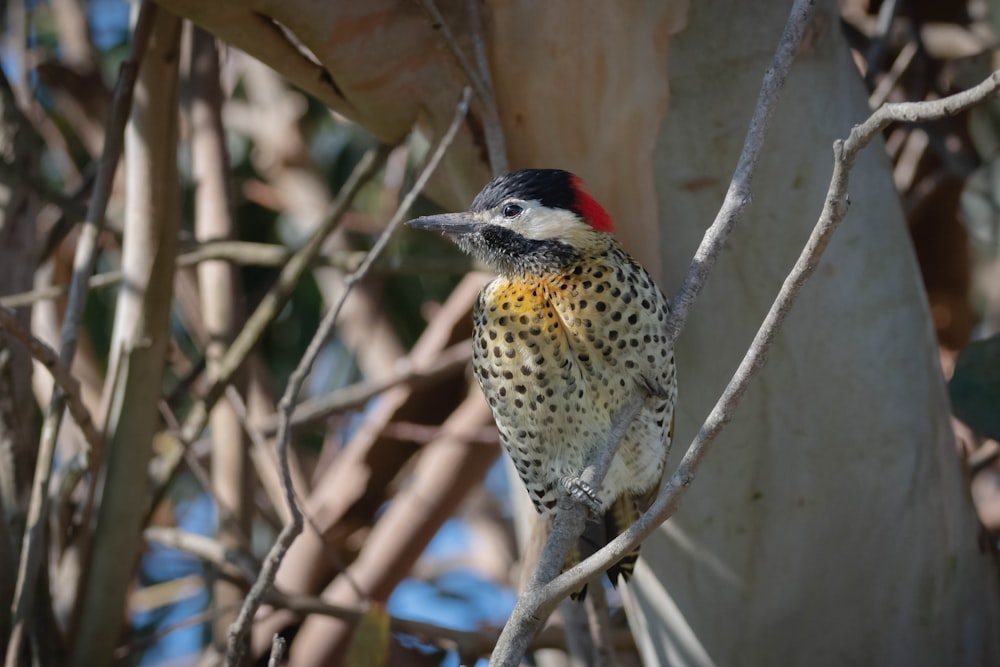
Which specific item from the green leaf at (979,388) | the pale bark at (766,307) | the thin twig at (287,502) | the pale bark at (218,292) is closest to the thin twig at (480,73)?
the pale bark at (766,307)

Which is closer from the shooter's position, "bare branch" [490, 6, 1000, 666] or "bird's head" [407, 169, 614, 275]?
"bare branch" [490, 6, 1000, 666]

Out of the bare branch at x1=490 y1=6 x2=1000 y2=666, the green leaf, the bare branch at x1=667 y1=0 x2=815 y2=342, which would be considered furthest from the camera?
the green leaf

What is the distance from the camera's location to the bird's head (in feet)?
6.44

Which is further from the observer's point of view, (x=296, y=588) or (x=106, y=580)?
(x=296, y=588)

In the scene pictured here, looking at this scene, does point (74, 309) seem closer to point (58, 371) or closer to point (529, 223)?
point (58, 371)

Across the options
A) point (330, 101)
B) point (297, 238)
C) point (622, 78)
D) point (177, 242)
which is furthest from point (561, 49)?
point (297, 238)

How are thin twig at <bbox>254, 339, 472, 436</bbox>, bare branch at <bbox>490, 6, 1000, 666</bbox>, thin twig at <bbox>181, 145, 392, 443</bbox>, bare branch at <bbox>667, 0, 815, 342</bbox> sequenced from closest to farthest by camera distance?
bare branch at <bbox>490, 6, 1000, 666</bbox>, bare branch at <bbox>667, 0, 815, 342</bbox>, thin twig at <bbox>181, 145, 392, 443</bbox>, thin twig at <bbox>254, 339, 472, 436</bbox>

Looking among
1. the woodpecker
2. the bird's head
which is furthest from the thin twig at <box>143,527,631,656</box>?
the bird's head

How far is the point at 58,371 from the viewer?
201 centimetres

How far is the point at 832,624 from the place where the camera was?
2031 mm

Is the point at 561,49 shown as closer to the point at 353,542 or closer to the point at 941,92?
the point at 941,92

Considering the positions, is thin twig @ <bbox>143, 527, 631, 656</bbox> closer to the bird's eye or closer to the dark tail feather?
the dark tail feather

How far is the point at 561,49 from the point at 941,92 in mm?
1495

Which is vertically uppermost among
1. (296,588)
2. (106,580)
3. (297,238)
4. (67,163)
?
(67,163)
